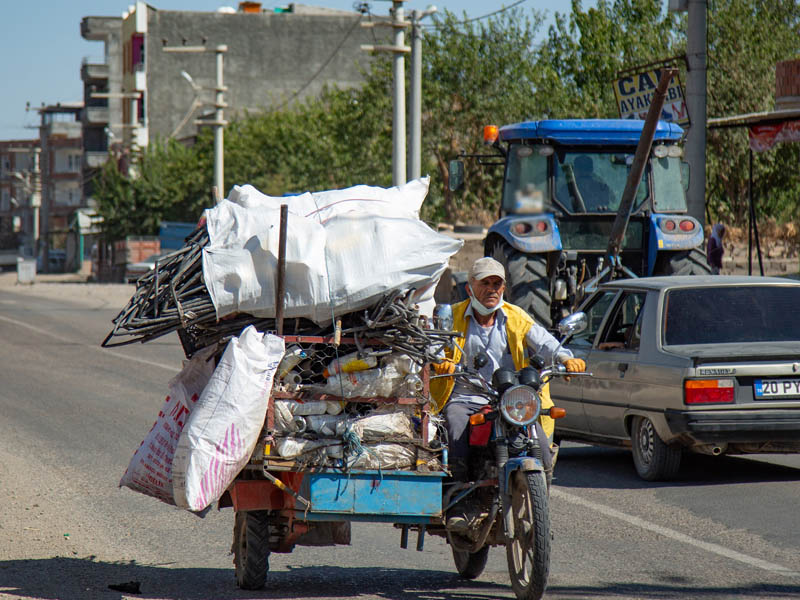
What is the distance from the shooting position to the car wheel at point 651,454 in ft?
30.2

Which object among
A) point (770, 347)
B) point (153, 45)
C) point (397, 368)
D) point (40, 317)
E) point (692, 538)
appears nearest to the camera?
point (397, 368)

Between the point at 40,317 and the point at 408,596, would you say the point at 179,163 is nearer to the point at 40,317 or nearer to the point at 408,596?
the point at 40,317

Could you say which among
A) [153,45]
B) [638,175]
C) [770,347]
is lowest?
[770,347]

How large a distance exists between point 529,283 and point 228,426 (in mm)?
8469

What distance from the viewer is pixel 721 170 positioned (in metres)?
31.0

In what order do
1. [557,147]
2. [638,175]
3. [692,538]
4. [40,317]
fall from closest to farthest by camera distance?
[692,538], [638,175], [557,147], [40,317]

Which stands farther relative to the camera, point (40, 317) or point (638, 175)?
point (40, 317)

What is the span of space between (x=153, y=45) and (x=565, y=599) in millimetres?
82326

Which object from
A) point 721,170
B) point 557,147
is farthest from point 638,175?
point 721,170

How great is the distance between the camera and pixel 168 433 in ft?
20.1

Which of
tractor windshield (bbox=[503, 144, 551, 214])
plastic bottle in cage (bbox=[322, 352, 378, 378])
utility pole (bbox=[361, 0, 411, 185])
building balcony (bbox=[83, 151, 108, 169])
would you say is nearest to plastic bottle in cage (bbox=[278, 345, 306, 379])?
plastic bottle in cage (bbox=[322, 352, 378, 378])

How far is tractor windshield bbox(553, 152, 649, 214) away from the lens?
14.8 m

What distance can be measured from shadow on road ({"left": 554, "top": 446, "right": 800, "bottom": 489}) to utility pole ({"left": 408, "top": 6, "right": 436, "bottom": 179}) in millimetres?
14182

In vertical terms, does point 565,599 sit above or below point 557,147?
below
